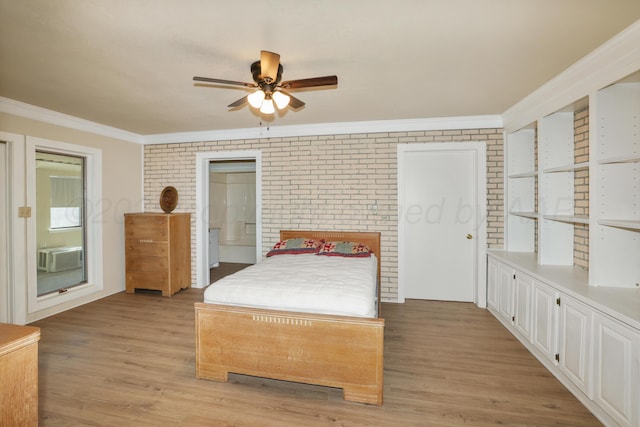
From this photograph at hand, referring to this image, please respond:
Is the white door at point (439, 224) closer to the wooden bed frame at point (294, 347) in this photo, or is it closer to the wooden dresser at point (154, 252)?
the wooden bed frame at point (294, 347)

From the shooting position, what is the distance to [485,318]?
377 cm

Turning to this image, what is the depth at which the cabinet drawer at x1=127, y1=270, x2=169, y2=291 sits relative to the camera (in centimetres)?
460

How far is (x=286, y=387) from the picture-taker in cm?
239

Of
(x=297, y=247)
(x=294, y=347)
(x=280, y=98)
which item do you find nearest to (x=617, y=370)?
(x=294, y=347)

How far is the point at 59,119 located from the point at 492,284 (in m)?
5.99

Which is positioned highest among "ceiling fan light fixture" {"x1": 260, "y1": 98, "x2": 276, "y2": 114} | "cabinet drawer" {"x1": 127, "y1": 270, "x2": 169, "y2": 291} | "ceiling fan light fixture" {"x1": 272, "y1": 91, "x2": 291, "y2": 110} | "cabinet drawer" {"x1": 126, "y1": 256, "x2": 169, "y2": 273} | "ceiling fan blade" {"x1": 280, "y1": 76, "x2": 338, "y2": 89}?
"ceiling fan blade" {"x1": 280, "y1": 76, "x2": 338, "y2": 89}

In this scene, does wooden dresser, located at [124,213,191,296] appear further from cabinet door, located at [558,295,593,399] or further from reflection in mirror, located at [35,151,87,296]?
cabinet door, located at [558,295,593,399]

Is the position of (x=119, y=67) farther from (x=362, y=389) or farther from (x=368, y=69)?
(x=362, y=389)

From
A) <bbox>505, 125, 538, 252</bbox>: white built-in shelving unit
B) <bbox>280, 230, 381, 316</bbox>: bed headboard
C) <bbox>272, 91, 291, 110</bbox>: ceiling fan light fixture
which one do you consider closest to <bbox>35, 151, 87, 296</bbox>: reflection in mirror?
<bbox>280, 230, 381, 316</bbox>: bed headboard

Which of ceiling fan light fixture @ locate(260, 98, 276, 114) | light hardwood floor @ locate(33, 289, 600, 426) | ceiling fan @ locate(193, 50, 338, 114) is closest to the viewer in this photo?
light hardwood floor @ locate(33, 289, 600, 426)

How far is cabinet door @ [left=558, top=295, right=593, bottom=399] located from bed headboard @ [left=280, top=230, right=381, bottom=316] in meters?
2.10

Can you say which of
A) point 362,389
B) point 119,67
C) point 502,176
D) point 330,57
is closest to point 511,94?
point 502,176

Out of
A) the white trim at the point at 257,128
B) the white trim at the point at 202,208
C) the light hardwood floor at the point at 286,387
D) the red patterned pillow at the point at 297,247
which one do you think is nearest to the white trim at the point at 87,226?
the white trim at the point at 257,128

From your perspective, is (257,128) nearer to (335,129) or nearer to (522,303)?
(335,129)
